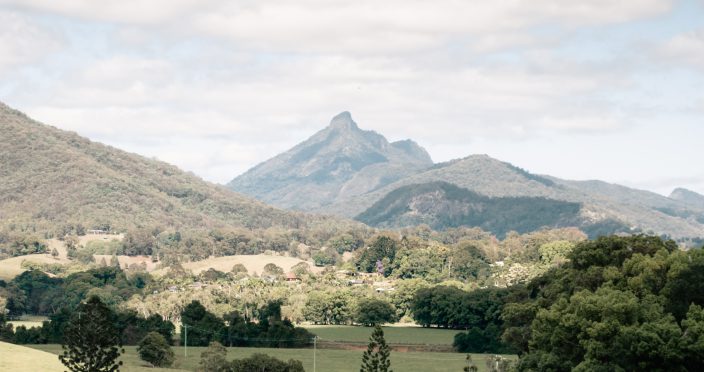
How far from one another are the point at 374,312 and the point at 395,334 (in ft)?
60.4

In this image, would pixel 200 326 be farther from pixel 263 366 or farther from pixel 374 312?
pixel 263 366

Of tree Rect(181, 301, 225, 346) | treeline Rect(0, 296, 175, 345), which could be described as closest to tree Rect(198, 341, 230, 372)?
treeline Rect(0, 296, 175, 345)

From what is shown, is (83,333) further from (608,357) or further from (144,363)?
(144,363)

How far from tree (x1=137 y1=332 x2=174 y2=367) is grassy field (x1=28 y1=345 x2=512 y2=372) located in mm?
838

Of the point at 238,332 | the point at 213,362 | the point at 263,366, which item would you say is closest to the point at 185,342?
the point at 238,332

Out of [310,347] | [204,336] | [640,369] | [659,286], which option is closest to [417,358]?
[310,347]

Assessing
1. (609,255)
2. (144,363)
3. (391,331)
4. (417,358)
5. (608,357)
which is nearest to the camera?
(608,357)

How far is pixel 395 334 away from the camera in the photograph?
140375mm

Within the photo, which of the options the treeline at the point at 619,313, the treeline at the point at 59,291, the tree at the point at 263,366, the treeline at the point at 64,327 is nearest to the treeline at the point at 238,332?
the treeline at the point at 64,327

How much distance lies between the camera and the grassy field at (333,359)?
105250 millimetres

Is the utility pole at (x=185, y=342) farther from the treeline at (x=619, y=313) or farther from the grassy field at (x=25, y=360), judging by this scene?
the treeline at (x=619, y=313)

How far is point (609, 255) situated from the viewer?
85375 mm

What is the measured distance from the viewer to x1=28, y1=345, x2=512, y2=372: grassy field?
345 feet

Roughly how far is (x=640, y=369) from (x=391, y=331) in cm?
8353
